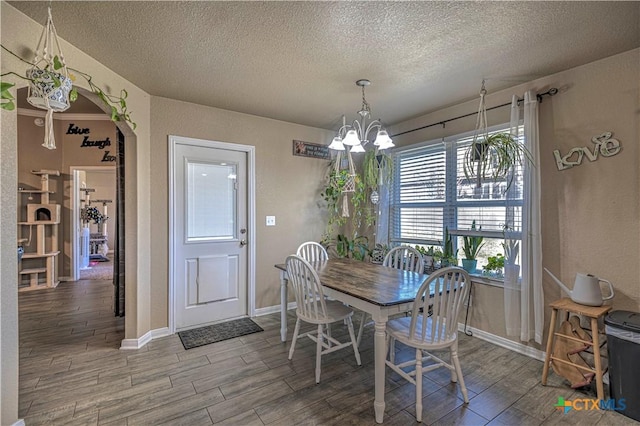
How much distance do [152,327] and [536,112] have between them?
4193 millimetres

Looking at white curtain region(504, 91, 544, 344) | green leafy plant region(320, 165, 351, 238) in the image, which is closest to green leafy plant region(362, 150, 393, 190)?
green leafy plant region(320, 165, 351, 238)

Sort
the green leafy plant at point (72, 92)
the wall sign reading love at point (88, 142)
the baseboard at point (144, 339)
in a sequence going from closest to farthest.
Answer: the green leafy plant at point (72, 92)
the baseboard at point (144, 339)
the wall sign reading love at point (88, 142)

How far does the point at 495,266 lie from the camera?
298cm

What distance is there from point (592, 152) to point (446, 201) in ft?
4.36

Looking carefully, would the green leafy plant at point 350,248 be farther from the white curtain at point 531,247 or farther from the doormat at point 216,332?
the white curtain at point 531,247

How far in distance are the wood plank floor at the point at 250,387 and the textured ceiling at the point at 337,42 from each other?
248 centimetres

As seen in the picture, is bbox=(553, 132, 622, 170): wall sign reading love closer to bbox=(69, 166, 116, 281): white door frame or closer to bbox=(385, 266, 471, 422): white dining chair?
bbox=(385, 266, 471, 422): white dining chair

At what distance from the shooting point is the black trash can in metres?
1.82

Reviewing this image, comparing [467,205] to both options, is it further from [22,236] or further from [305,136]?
[22,236]

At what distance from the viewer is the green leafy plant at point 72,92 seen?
1.42 meters

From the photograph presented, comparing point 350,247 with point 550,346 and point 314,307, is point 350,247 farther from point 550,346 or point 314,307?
point 550,346

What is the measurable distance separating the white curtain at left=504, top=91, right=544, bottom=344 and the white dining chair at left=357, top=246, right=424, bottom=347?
2.81ft

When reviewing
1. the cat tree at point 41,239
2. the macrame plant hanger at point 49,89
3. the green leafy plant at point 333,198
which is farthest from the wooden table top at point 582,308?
the cat tree at point 41,239

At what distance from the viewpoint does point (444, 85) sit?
2783mm
